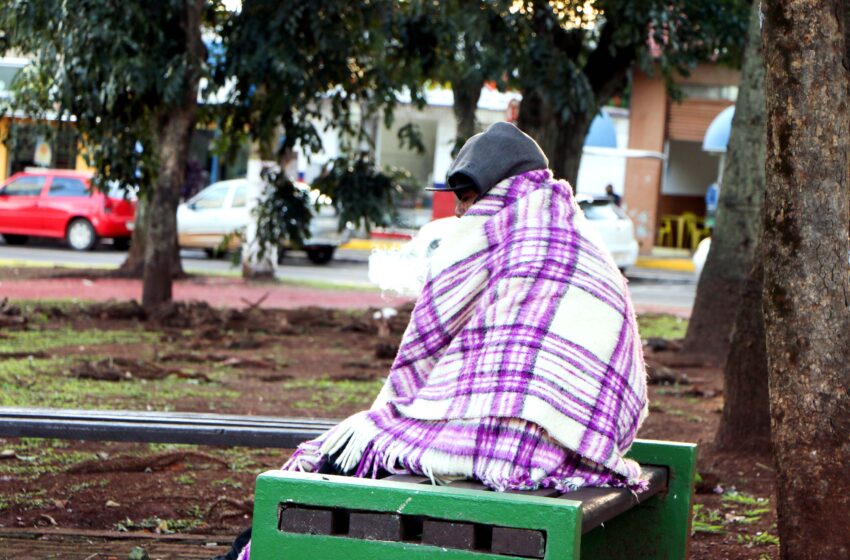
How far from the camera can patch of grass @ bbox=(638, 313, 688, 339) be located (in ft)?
46.0

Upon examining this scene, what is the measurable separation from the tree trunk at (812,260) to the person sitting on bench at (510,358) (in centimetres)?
57

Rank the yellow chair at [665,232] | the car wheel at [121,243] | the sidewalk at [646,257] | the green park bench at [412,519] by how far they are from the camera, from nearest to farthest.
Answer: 1. the green park bench at [412,519]
2. the car wheel at [121,243]
3. the sidewalk at [646,257]
4. the yellow chair at [665,232]

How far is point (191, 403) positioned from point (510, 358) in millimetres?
5161

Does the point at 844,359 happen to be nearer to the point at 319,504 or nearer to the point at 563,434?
the point at 563,434

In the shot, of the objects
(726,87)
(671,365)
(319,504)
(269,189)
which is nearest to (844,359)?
(319,504)

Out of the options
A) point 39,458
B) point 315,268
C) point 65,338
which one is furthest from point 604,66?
point 315,268

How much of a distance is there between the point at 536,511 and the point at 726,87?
3148 centimetres

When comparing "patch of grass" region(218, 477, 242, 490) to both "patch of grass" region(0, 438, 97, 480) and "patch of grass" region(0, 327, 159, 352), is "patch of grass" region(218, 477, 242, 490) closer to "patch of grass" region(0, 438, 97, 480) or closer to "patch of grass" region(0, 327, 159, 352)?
"patch of grass" region(0, 438, 97, 480)

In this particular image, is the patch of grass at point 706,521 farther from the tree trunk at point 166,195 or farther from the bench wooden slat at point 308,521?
the tree trunk at point 166,195

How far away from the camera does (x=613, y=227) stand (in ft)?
78.5

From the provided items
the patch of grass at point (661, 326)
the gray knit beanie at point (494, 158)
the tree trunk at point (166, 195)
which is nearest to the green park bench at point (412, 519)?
the gray knit beanie at point (494, 158)

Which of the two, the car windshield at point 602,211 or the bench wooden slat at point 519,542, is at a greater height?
the car windshield at point 602,211

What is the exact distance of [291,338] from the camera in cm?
1258

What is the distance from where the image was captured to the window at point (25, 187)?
27.6 metres
